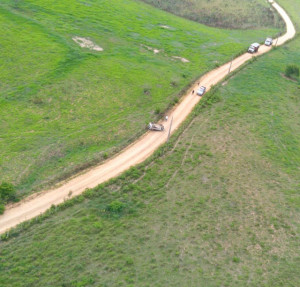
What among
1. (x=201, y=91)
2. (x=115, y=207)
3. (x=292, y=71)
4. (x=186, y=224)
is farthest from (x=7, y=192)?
(x=292, y=71)

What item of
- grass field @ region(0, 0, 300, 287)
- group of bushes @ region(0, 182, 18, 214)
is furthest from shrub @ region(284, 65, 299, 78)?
group of bushes @ region(0, 182, 18, 214)

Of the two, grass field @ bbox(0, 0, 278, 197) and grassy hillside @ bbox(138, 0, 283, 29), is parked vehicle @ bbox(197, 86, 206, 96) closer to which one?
grass field @ bbox(0, 0, 278, 197)

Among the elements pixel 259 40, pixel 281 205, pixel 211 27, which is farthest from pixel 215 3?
pixel 281 205

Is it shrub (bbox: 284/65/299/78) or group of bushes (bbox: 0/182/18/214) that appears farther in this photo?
shrub (bbox: 284/65/299/78)

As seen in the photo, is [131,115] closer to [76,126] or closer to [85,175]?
[76,126]

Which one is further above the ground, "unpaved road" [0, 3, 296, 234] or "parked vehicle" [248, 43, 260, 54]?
"parked vehicle" [248, 43, 260, 54]

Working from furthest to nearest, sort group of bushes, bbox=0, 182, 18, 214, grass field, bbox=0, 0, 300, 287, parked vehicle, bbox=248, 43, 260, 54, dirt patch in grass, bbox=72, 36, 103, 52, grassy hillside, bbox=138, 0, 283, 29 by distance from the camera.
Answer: grassy hillside, bbox=138, 0, 283, 29 < parked vehicle, bbox=248, 43, 260, 54 < dirt patch in grass, bbox=72, 36, 103, 52 < group of bushes, bbox=0, 182, 18, 214 < grass field, bbox=0, 0, 300, 287

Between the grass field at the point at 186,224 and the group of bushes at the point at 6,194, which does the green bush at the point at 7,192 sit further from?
the grass field at the point at 186,224
